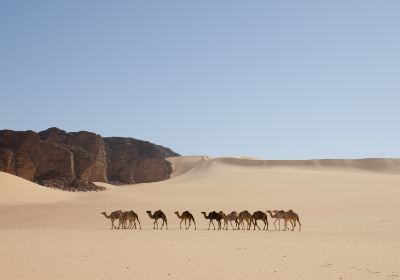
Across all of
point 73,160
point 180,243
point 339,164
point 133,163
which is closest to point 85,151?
point 73,160

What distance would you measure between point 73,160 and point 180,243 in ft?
150

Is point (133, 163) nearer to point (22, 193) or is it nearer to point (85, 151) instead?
point (85, 151)

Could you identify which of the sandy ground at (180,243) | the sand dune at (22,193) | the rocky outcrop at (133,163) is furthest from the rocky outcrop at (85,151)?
the sandy ground at (180,243)

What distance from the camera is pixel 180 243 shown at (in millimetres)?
15367

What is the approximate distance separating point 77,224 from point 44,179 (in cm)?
→ 3146

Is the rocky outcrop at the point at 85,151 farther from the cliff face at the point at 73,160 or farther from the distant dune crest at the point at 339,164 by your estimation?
the distant dune crest at the point at 339,164

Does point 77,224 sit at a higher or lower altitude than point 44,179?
lower

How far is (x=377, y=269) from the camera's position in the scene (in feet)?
34.7

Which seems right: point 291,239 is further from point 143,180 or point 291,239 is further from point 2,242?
point 143,180

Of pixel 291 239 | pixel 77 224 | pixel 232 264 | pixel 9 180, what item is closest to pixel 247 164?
pixel 9 180

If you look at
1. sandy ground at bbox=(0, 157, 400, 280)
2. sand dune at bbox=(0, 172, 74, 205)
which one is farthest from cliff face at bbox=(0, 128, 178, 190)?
sandy ground at bbox=(0, 157, 400, 280)

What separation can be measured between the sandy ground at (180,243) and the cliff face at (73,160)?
13.2 m

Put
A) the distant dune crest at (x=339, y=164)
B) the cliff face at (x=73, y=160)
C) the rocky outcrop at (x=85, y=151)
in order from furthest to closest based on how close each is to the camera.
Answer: the distant dune crest at (x=339, y=164), the rocky outcrop at (x=85, y=151), the cliff face at (x=73, y=160)

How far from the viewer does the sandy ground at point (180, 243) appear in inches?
402
